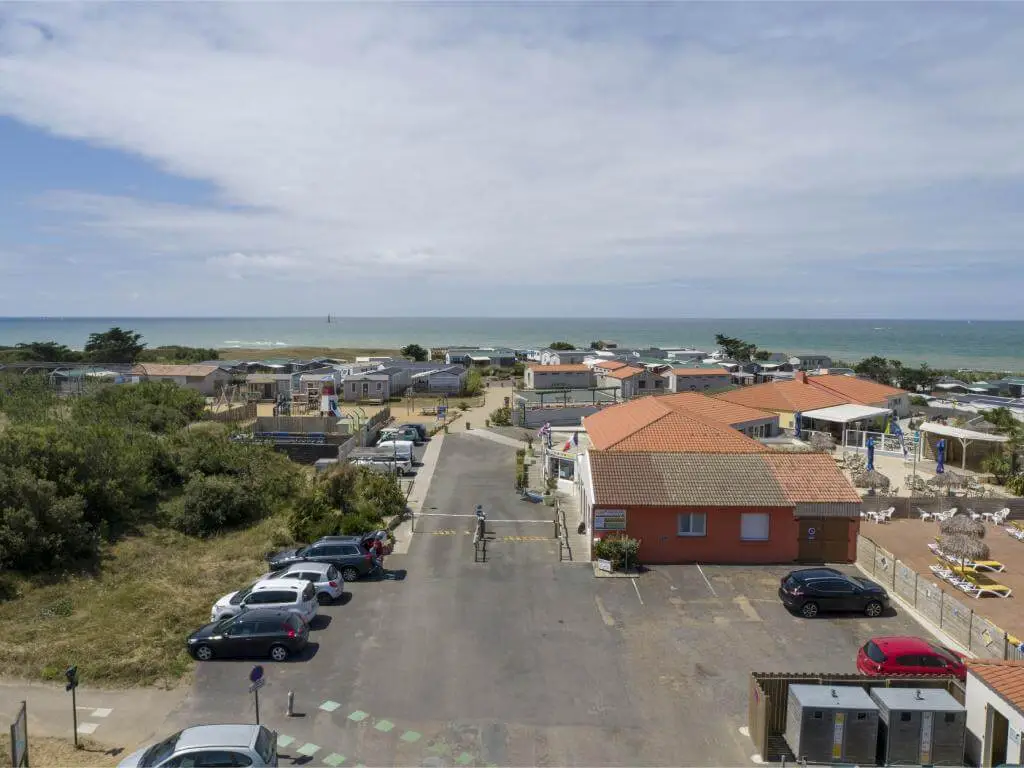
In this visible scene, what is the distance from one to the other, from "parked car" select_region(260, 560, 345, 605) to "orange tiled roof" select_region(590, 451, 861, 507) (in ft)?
29.3

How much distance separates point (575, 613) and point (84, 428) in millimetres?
23509

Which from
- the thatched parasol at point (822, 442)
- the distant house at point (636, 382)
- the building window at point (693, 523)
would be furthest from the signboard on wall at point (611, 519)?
the distant house at point (636, 382)

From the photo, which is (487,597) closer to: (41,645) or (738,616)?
(738,616)

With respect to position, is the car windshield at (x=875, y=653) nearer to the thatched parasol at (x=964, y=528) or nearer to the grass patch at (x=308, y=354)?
the thatched parasol at (x=964, y=528)

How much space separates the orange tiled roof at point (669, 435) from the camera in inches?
1131

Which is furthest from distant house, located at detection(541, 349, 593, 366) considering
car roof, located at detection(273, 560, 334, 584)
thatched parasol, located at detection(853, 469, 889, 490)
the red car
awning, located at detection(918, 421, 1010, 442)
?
the red car

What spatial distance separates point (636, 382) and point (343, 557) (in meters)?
48.0

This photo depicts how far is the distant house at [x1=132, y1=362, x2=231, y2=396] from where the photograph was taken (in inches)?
2547

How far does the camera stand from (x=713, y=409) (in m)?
40.2

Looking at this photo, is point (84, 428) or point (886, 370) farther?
point (886, 370)

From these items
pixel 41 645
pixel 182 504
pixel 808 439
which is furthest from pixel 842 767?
pixel 808 439

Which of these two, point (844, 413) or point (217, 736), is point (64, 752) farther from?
point (844, 413)

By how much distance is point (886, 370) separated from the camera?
82.3 m

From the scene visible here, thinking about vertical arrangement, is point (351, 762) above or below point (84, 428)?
below
